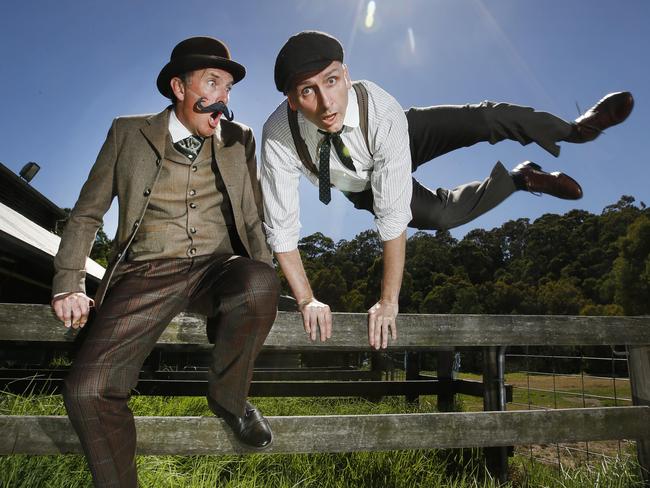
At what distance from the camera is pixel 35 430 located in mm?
1972

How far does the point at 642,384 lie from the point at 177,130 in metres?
2.53

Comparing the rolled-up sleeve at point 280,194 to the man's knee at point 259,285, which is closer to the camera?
the man's knee at point 259,285

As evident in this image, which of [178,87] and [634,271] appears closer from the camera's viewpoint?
[178,87]

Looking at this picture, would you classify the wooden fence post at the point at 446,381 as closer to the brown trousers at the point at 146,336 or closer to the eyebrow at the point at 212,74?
the brown trousers at the point at 146,336

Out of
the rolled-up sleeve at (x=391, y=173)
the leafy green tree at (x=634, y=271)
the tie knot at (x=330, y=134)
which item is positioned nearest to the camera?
the rolled-up sleeve at (x=391, y=173)

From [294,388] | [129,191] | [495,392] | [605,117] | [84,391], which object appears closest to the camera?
[84,391]

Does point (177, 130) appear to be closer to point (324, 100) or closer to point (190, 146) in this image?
point (190, 146)

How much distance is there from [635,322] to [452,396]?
10.4 ft

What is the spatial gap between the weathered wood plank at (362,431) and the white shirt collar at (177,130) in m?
1.13

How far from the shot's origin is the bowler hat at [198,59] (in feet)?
7.38

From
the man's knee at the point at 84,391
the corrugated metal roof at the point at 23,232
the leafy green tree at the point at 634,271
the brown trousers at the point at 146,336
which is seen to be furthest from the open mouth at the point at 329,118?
the leafy green tree at the point at 634,271

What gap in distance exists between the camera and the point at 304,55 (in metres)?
2.20

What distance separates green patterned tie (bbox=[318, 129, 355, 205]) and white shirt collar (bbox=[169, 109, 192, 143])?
1.98 ft

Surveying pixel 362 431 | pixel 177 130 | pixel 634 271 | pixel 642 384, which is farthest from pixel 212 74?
pixel 634 271
